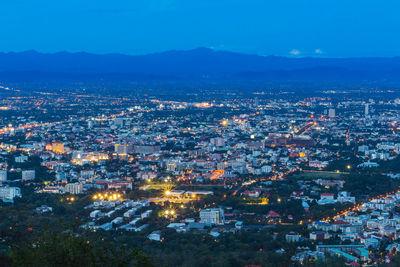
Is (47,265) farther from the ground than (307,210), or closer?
farther from the ground

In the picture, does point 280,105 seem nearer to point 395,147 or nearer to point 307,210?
point 395,147

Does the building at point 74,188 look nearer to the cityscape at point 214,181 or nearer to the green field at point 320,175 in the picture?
the cityscape at point 214,181

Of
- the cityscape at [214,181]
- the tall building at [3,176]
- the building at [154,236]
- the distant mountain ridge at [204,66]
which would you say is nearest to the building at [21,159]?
the cityscape at [214,181]

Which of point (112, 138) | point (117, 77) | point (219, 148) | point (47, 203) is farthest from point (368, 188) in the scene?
point (117, 77)

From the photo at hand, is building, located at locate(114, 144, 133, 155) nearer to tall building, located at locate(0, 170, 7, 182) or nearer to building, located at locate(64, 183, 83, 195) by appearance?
tall building, located at locate(0, 170, 7, 182)

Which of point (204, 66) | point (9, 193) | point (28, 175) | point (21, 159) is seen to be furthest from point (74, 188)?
point (204, 66)

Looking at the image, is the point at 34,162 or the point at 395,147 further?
the point at 395,147

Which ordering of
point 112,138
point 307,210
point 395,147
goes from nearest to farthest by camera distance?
1. point 307,210
2. point 395,147
3. point 112,138

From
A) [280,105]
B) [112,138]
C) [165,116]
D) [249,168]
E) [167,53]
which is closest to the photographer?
[249,168]
